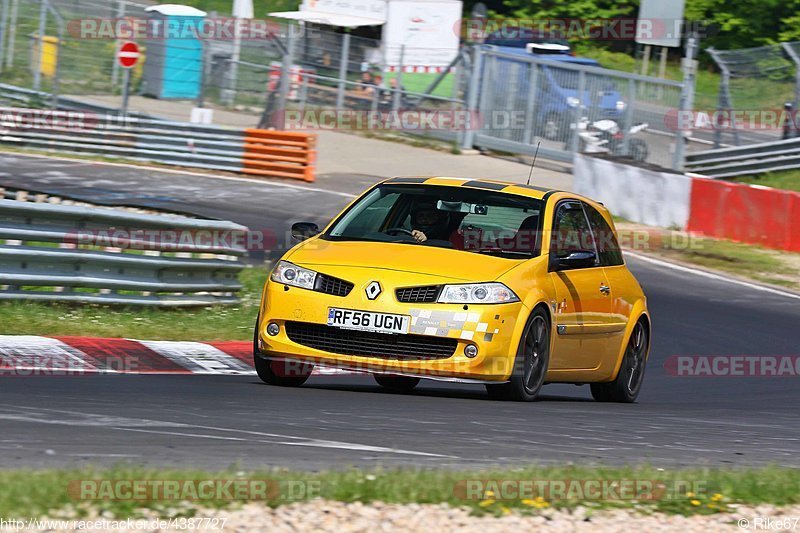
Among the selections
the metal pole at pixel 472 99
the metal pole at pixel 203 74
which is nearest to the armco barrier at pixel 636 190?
the metal pole at pixel 472 99

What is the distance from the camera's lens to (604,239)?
33.9 feet

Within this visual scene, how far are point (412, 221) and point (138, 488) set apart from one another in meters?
4.67

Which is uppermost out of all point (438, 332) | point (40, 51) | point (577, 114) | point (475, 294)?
point (40, 51)

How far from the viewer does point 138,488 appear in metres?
5.04

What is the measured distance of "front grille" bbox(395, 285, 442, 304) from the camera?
27.3ft

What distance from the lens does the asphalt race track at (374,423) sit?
605 centimetres

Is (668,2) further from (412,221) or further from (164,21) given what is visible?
(412,221)

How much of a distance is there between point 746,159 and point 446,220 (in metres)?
18.0

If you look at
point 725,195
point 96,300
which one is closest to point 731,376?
point 96,300

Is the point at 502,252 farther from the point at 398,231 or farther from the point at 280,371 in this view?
the point at 280,371

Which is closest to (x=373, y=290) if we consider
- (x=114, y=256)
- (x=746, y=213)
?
(x=114, y=256)

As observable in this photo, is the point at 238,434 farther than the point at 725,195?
No

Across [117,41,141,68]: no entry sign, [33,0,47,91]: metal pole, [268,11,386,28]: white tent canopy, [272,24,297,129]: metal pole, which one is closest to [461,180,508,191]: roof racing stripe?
[272,24,297,129]: metal pole

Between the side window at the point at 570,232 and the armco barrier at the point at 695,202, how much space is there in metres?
10.4
